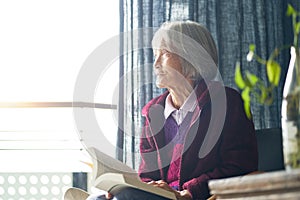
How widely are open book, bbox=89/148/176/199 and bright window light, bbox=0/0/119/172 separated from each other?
104cm

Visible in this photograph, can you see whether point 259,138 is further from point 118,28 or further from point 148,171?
point 118,28

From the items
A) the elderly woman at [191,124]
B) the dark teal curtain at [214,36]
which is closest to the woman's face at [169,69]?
the elderly woman at [191,124]

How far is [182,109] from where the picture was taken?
251 cm

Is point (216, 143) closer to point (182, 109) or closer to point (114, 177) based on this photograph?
point (182, 109)

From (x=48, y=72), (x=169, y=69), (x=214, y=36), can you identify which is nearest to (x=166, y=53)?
(x=169, y=69)

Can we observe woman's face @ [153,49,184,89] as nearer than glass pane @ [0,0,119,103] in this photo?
Yes

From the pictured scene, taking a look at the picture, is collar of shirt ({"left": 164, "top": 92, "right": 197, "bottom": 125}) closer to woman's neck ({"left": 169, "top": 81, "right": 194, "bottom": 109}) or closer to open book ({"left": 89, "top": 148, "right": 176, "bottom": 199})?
woman's neck ({"left": 169, "top": 81, "right": 194, "bottom": 109})

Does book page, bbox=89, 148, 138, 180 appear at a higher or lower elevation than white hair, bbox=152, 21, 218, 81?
lower

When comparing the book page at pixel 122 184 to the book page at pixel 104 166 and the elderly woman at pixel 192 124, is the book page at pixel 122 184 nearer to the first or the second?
the book page at pixel 104 166

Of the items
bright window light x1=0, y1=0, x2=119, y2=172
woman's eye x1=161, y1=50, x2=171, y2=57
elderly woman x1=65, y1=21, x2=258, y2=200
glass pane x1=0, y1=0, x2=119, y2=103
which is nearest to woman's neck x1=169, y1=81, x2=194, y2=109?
elderly woman x1=65, y1=21, x2=258, y2=200

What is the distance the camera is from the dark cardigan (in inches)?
89.7

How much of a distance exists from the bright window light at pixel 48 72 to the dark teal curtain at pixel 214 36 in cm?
11

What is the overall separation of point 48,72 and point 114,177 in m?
1.31

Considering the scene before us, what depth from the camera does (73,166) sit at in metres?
3.17
